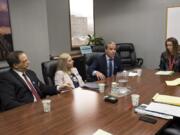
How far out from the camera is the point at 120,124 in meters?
1.47

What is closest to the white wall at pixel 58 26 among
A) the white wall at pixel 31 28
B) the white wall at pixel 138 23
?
the white wall at pixel 31 28

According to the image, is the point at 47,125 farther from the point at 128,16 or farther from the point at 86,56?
the point at 128,16

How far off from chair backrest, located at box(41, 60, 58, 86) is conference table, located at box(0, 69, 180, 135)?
590 mm

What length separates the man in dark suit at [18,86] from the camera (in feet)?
6.63

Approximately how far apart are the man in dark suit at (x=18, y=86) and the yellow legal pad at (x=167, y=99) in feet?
3.54

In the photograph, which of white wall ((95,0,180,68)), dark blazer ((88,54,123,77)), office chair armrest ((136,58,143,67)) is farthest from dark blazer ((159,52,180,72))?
white wall ((95,0,180,68))

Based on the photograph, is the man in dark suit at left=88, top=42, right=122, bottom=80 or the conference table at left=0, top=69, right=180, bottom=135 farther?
the man in dark suit at left=88, top=42, right=122, bottom=80

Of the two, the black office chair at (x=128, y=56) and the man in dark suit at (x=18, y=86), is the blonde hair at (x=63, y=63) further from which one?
the black office chair at (x=128, y=56)

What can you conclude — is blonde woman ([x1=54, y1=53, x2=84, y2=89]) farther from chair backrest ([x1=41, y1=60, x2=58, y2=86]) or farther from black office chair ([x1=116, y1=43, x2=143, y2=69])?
black office chair ([x1=116, y1=43, x2=143, y2=69])

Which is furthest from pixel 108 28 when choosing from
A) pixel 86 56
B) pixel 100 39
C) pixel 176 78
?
pixel 176 78

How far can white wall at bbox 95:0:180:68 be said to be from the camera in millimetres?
5156

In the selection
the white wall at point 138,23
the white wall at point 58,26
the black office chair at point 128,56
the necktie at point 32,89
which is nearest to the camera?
the necktie at point 32,89

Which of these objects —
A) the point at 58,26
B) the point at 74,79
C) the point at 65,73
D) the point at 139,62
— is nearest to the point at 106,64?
the point at 74,79

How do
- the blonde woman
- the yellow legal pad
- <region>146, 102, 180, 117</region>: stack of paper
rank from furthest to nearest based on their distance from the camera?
1. the blonde woman
2. the yellow legal pad
3. <region>146, 102, 180, 117</region>: stack of paper
